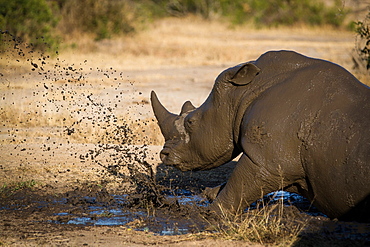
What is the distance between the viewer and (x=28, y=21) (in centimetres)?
1811

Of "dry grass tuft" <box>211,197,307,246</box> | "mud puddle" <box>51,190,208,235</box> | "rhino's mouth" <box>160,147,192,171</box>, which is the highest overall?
"rhino's mouth" <box>160,147,192,171</box>

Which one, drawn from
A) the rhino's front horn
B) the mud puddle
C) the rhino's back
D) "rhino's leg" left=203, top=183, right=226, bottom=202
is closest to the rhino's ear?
the rhino's back

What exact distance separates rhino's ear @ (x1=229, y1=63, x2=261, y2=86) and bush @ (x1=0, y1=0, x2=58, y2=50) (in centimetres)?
1256

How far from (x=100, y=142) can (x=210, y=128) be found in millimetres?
3999

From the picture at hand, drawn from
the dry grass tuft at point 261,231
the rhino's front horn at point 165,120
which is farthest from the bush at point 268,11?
the dry grass tuft at point 261,231

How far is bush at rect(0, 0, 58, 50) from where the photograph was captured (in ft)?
58.2

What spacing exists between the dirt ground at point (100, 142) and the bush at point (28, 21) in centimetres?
79

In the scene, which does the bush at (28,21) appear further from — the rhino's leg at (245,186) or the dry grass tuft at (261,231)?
the dry grass tuft at (261,231)

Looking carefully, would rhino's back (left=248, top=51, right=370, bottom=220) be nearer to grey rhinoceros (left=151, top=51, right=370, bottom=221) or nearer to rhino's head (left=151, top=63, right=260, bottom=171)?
grey rhinoceros (left=151, top=51, right=370, bottom=221)

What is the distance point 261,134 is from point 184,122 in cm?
116

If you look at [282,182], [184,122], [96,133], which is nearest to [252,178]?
[282,182]

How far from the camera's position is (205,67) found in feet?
59.1

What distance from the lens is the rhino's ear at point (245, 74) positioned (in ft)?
18.5

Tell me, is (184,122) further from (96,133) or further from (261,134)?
(96,133)
